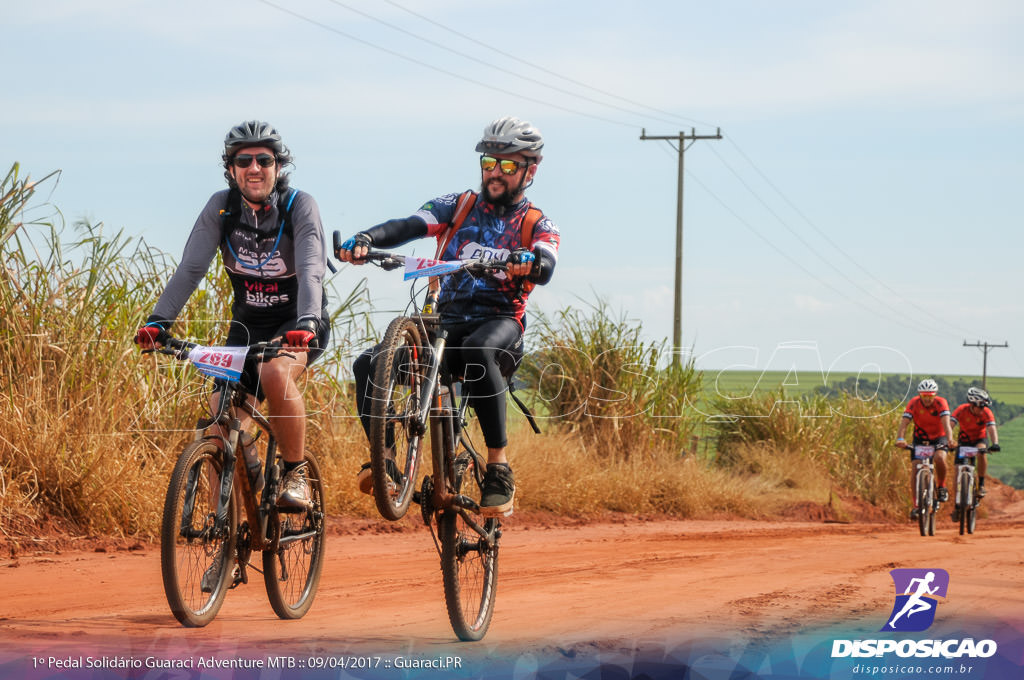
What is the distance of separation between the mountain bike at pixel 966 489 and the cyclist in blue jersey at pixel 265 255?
14.3 meters

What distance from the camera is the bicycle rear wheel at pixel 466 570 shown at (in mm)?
6133

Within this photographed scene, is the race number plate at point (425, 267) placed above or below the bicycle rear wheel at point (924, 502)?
above

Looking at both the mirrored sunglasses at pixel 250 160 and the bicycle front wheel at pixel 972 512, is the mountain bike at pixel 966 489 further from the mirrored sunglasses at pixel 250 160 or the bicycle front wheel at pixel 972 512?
the mirrored sunglasses at pixel 250 160

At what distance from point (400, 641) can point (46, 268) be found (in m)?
6.63

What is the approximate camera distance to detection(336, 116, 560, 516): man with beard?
608 centimetres

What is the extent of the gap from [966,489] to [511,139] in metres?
14.2

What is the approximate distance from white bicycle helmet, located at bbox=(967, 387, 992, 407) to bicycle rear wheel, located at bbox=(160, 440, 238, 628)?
15407mm

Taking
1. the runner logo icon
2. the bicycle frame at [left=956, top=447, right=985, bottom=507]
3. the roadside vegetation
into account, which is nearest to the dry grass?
the roadside vegetation

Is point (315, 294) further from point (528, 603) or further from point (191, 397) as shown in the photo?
point (191, 397)

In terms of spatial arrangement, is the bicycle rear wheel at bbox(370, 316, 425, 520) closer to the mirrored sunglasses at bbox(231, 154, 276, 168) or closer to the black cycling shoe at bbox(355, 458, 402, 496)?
the black cycling shoe at bbox(355, 458, 402, 496)

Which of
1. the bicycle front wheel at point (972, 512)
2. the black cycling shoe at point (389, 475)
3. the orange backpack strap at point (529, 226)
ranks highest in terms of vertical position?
the orange backpack strap at point (529, 226)

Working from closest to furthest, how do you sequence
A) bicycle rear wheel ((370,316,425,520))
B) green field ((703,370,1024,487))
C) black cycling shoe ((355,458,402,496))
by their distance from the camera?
bicycle rear wheel ((370,316,425,520)) < black cycling shoe ((355,458,402,496)) < green field ((703,370,1024,487))

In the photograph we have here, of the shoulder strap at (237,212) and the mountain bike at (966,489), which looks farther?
the mountain bike at (966,489)

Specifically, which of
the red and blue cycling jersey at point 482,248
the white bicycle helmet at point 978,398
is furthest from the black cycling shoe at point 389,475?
the white bicycle helmet at point 978,398
